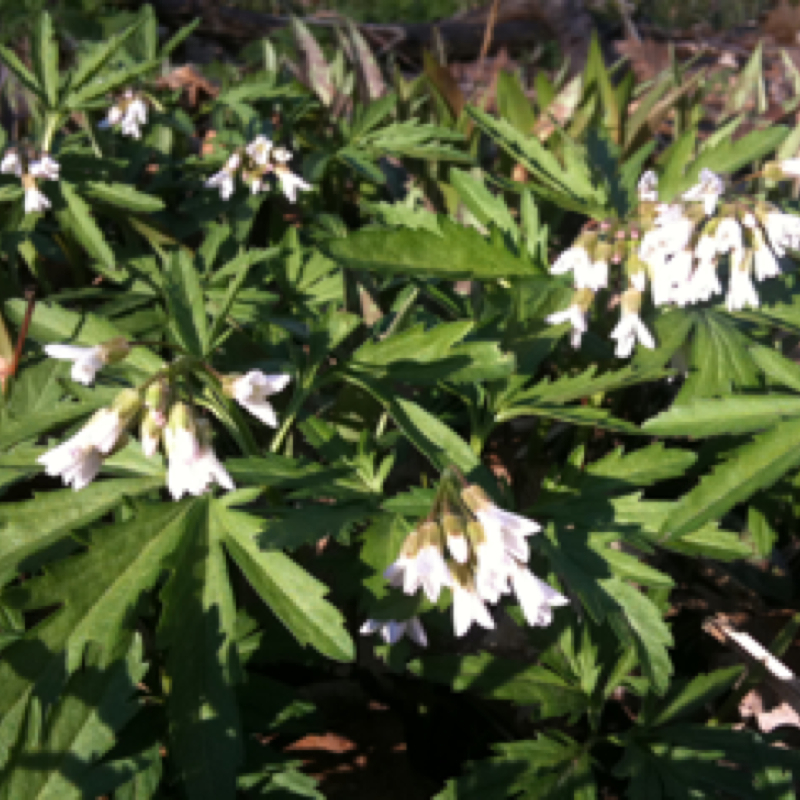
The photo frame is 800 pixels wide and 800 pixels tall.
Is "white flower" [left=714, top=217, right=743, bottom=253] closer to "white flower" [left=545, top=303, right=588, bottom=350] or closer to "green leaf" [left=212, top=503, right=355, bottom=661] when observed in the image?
"white flower" [left=545, top=303, right=588, bottom=350]

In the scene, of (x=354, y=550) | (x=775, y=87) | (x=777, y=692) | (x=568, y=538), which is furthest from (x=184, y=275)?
(x=775, y=87)

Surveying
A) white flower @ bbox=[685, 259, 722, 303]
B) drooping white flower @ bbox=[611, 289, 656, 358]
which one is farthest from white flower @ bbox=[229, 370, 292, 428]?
white flower @ bbox=[685, 259, 722, 303]

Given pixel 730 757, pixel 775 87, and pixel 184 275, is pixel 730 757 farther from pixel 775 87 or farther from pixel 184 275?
pixel 775 87

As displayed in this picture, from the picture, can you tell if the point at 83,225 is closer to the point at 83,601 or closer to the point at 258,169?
the point at 258,169

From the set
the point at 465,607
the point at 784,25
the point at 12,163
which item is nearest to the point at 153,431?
the point at 465,607

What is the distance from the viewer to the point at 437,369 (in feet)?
5.16

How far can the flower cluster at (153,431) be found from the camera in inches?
51.2

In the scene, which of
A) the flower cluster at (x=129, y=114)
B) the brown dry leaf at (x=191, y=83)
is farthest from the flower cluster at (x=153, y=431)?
the brown dry leaf at (x=191, y=83)

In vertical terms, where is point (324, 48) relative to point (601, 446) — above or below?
above

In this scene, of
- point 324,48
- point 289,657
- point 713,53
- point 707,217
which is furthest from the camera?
point 713,53

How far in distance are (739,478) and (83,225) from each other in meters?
1.98

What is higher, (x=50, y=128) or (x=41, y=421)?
(x=50, y=128)

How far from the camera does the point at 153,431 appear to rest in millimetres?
1334

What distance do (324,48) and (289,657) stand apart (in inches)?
188
